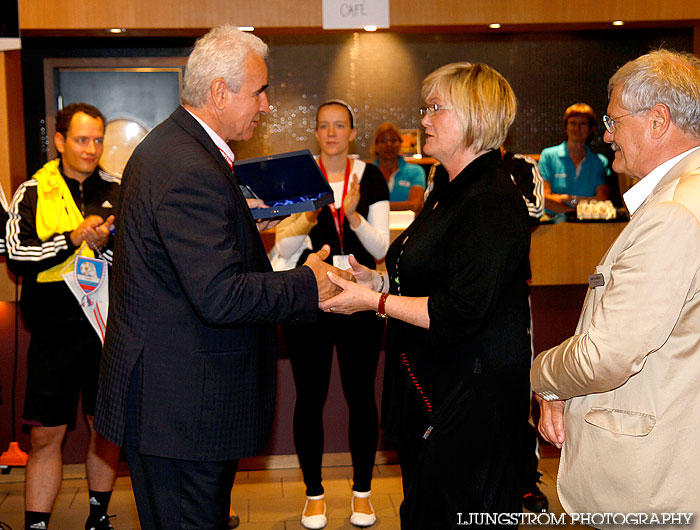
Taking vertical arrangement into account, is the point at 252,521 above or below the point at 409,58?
below

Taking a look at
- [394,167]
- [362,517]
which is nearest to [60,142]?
[362,517]

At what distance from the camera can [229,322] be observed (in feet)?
5.92

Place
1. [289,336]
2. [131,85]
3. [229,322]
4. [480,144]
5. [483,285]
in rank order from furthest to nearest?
[131,85], [289,336], [480,144], [483,285], [229,322]

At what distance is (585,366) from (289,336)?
189 cm

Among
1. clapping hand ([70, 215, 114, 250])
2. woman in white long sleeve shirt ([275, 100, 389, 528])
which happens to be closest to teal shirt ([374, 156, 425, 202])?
woman in white long sleeve shirt ([275, 100, 389, 528])

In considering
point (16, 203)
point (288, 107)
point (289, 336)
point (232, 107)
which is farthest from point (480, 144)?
point (288, 107)

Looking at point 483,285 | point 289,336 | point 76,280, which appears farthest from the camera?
point 289,336

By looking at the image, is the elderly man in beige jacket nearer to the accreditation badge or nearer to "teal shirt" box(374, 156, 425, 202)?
the accreditation badge

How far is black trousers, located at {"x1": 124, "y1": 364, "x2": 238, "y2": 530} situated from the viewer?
6.20ft

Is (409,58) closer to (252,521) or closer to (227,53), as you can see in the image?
(252,521)

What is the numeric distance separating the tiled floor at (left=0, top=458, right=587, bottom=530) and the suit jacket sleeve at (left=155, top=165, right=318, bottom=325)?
1.81m

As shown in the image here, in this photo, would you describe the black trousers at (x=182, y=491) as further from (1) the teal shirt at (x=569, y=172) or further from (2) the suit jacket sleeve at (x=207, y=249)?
(1) the teal shirt at (x=569, y=172)

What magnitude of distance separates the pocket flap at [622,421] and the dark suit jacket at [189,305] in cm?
74

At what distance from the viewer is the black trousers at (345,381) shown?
328cm
